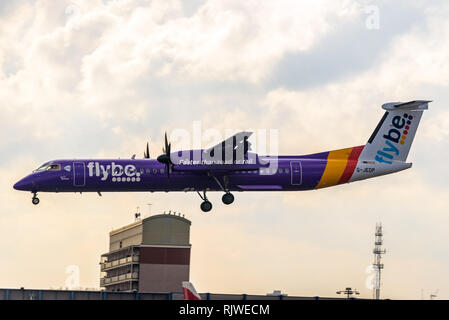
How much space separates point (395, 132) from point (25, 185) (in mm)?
26717

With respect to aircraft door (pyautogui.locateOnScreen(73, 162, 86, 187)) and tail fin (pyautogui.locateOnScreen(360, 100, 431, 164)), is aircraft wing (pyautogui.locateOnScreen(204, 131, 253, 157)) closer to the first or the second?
aircraft door (pyautogui.locateOnScreen(73, 162, 86, 187))

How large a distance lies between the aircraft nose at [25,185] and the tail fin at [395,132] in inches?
922

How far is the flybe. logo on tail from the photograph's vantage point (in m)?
65.8

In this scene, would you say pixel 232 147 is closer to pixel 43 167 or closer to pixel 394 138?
pixel 43 167

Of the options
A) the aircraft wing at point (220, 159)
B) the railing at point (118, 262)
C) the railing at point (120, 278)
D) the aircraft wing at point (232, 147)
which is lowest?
the railing at point (120, 278)

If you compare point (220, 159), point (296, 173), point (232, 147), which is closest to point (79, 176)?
point (220, 159)

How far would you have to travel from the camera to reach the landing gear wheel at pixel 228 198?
6303 cm

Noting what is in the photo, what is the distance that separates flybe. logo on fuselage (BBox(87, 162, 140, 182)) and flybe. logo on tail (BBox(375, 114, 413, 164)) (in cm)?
1746

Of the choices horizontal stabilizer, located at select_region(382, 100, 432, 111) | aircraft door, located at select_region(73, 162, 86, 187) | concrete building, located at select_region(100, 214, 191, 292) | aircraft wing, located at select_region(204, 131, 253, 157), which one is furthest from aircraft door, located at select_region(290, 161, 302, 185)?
concrete building, located at select_region(100, 214, 191, 292)

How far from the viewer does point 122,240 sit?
126m

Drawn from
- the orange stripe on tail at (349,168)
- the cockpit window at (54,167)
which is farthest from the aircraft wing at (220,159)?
the cockpit window at (54,167)

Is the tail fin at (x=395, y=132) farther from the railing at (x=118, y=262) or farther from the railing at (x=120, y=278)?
the railing at (x=118, y=262)
